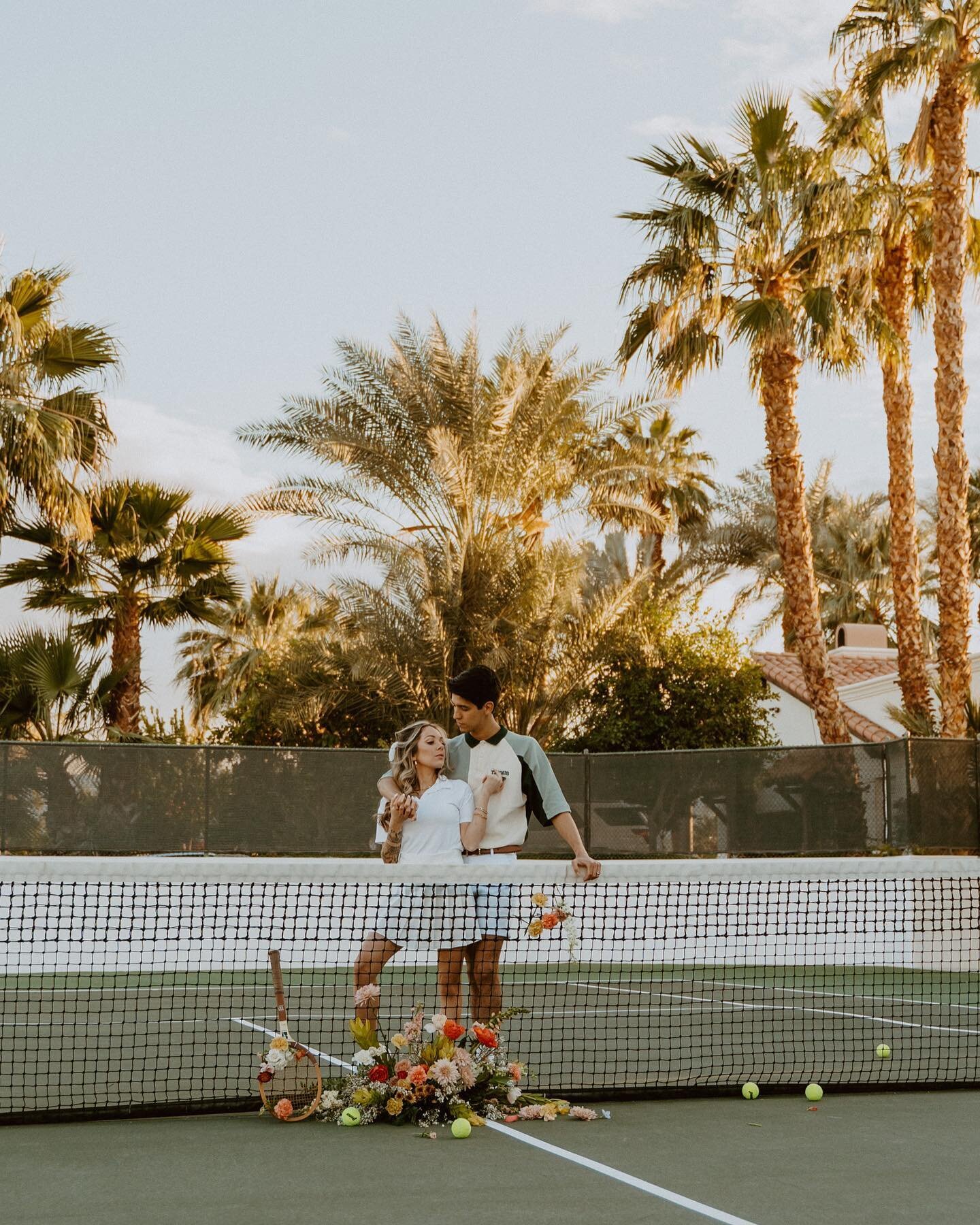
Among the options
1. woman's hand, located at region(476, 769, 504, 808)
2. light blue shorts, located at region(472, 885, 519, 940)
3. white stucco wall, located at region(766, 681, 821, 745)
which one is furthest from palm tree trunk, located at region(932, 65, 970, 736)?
white stucco wall, located at region(766, 681, 821, 745)

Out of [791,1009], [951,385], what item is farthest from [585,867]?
[951,385]

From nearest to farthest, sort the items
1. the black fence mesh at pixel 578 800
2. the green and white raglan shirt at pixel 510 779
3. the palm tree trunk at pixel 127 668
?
the green and white raglan shirt at pixel 510 779 → the black fence mesh at pixel 578 800 → the palm tree trunk at pixel 127 668

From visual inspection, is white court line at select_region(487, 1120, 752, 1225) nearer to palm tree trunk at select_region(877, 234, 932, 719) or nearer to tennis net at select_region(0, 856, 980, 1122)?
tennis net at select_region(0, 856, 980, 1122)

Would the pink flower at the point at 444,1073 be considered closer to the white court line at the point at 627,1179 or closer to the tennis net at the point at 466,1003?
the white court line at the point at 627,1179

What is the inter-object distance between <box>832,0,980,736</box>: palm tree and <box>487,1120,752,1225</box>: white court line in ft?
41.9

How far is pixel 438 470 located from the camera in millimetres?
19016

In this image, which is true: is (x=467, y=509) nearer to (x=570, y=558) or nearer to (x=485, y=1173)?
(x=570, y=558)

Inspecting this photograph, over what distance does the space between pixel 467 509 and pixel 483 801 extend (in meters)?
13.5

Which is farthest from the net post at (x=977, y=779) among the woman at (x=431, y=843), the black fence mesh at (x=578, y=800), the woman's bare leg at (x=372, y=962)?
the woman's bare leg at (x=372, y=962)

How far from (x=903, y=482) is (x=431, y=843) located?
1416 centimetres

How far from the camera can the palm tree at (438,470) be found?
19391mm

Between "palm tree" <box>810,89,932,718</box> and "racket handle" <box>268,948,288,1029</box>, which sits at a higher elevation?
"palm tree" <box>810,89,932,718</box>

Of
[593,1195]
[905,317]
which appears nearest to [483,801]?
[593,1195]

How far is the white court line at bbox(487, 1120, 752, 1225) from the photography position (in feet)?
14.0
